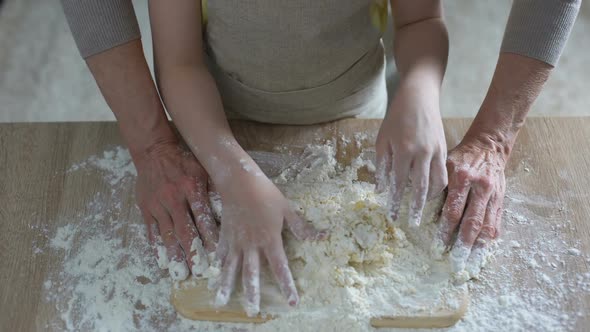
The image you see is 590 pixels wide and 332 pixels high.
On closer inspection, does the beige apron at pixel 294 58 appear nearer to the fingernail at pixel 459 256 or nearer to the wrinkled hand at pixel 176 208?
the wrinkled hand at pixel 176 208

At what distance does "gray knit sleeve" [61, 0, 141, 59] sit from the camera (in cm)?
108

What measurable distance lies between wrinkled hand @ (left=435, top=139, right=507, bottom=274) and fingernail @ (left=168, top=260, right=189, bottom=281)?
42 centimetres

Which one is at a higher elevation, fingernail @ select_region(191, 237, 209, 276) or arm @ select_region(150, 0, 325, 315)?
arm @ select_region(150, 0, 325, 315)

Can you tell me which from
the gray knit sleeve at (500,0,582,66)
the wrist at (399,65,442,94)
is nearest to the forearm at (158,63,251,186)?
the wrist at (399,65,442,94)

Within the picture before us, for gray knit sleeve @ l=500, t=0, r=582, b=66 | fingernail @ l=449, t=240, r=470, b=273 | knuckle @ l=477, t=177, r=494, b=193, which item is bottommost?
fingernail @ l=449, t=240, r=470, b=273

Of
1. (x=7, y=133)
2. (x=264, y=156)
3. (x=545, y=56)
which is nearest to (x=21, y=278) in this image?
(x=7, y=133)

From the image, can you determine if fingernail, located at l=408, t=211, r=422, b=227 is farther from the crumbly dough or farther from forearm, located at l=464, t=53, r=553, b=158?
forearm, located at l=464, t=53, r=553, b=158

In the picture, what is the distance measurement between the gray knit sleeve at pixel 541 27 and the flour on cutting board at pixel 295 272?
0.28 metres

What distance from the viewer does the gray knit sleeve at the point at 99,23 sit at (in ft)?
3.54

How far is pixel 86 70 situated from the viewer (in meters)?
2.44

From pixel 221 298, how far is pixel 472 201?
1.52 feet

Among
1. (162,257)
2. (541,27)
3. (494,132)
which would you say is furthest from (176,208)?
(541,27)

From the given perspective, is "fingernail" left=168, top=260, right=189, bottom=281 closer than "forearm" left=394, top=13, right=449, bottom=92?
Yes

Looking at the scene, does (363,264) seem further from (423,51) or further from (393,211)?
(423,51)
